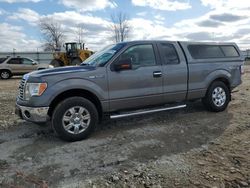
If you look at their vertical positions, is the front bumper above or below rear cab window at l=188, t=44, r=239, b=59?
below

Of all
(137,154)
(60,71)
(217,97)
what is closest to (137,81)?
(60,71)

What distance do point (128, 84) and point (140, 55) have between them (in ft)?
2.43

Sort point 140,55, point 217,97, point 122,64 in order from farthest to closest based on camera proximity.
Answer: point 217,97 < point 140,55 < point 122,64

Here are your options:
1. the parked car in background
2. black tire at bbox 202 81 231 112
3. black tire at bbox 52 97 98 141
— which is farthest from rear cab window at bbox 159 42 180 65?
the parked car in background

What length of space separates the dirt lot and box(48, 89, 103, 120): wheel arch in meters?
0.57

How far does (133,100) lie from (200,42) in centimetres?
256

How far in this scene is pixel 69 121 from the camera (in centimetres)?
565

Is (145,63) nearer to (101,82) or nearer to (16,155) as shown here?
(101,82)

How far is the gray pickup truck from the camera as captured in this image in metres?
5.57

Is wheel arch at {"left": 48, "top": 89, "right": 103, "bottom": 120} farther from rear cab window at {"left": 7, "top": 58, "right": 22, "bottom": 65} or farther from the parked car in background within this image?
rear cab window at {"left": 7, "top": 58, "right": 22, "bottom": 65}

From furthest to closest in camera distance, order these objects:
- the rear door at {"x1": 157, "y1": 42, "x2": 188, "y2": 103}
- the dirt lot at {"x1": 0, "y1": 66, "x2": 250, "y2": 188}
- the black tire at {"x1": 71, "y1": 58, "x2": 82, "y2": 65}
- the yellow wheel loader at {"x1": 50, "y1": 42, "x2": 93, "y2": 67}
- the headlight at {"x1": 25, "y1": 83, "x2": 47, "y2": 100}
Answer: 1. the yellow wheel loader at {"x1": 50, "y1": 42, "x2": 93, "y2": 67}
2. the black tire at {"x1": 71, "y1": 58, "x2": 82, "y2": 65}
3. the rear door at {"x1": 157, "y1": 42, "x2": 188, "y2": 103}
4. the headlight at {"x1": 25, "y1": 83, "x2": 47, "y2": 100}
5. the dirt lot at {"x1": 0, "y1": 66, "x2": 250, "y2": 188}

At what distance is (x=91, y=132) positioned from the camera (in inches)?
231

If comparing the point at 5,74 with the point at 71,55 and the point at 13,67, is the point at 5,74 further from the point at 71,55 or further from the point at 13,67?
the point at 71,55

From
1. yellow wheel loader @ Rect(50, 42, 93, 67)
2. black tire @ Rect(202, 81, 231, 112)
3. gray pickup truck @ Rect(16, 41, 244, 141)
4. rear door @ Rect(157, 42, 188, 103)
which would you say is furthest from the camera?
yellow wheel loader @ Rect(50, 42, 93, 67)
